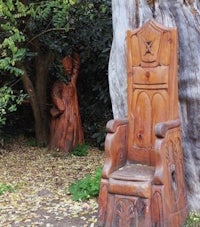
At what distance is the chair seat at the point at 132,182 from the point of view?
3.42m

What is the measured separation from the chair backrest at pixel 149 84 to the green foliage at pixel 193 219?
0.57 meters

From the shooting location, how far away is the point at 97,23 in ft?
22.6

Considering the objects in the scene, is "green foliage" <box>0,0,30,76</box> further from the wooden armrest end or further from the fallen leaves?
the wooden armrest end

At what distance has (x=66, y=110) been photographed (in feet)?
22.4

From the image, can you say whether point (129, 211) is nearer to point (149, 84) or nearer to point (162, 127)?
point (162, 127)

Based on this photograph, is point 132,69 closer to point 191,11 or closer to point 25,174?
point 191,11

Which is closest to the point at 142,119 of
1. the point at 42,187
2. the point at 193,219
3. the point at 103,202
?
the point at 103,202

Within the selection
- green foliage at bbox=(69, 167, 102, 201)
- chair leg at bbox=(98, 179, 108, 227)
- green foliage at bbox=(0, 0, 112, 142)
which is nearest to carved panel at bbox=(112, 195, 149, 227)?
chair leg at bbox=(98, 179, 108, 227)

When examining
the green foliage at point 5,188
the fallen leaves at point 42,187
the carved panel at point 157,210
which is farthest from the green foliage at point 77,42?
the carved panel at point 157,210

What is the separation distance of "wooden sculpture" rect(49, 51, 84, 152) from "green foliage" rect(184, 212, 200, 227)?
314 cm

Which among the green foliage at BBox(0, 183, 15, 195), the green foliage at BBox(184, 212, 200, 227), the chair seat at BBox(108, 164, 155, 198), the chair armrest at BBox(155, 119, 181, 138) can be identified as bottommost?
the green foliage at BBox(184, 212, 200, 227)

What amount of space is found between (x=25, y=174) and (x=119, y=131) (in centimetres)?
220

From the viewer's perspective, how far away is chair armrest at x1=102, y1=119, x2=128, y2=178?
3685 mm

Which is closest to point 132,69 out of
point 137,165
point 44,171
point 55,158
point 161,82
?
point 161,82
